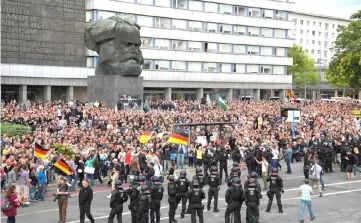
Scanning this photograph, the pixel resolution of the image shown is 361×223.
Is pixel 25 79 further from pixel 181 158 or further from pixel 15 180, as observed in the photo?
pixel 15 180

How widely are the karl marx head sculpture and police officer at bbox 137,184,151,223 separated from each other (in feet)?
95.6

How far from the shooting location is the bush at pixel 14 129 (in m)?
30.0

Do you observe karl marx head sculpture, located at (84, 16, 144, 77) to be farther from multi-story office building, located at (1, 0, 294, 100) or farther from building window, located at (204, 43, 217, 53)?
building window, located at (204, 43, 217, 53)

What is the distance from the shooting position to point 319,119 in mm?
41375

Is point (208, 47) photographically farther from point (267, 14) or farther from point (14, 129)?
point (14, 129)

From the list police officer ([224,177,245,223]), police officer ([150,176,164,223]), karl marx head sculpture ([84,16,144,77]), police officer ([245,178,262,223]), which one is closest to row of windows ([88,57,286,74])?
karl marx head sculpture ([84,16,144,77])

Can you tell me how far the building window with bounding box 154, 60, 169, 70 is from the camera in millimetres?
70188

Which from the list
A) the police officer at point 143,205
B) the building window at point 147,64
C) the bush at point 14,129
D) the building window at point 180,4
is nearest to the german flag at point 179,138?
the bush at point 14,129

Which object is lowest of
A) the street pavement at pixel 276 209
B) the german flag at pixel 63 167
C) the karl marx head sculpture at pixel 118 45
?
the street pavement at pixel 276 209

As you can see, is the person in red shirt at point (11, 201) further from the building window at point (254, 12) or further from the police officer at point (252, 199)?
the building window at point (254, 12)

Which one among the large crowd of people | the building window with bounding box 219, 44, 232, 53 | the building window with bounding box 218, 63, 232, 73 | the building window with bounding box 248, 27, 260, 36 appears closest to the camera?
the large crowd of people

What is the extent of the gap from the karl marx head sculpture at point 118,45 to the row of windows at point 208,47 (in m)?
23.2

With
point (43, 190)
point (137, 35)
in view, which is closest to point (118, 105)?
point (137, 35)

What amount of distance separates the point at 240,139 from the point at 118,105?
14941mm
